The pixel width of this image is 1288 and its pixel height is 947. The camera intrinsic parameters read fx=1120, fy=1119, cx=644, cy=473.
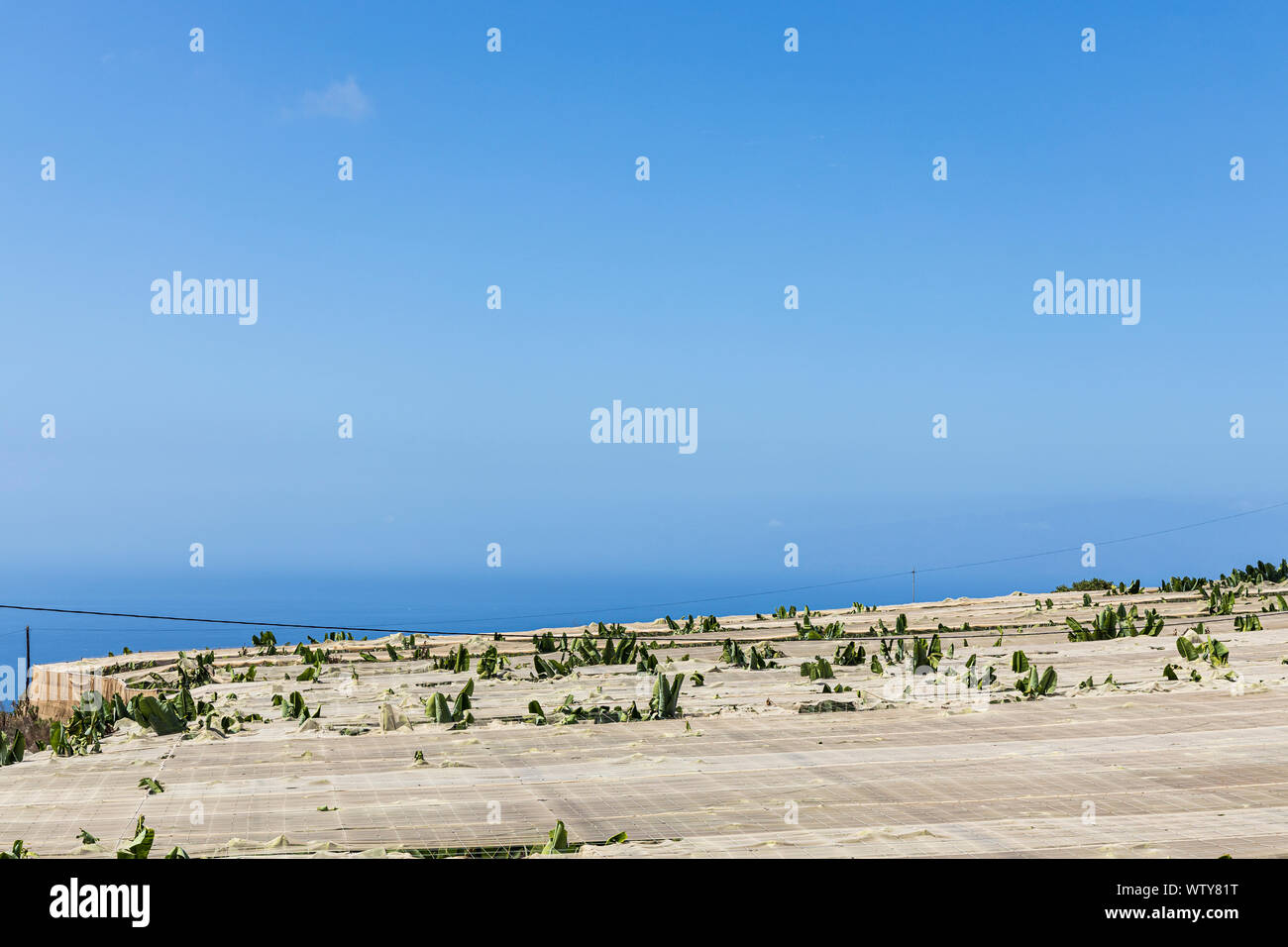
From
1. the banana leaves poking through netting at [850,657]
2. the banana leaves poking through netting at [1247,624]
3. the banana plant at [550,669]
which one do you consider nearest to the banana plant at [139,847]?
the banana plant at [550,669]

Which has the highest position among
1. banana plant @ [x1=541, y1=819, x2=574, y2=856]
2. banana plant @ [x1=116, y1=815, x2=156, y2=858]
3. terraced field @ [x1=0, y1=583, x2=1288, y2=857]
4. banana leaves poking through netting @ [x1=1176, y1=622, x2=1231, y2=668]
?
banana leaves poking through netting @ [x1=1176, y1=622, x2=1231, y2=668]

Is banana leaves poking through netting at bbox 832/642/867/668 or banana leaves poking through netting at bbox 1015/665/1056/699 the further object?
banana leaves poking through netting at bbox 832/642/867/668

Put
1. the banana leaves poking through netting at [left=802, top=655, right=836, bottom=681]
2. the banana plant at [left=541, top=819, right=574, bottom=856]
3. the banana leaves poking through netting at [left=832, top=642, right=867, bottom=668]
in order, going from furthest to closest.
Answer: the banana leaves poking through netting at [left=832, top=642, right=867, bottom=668] → the banana leaves poking through netting at [left=802, top=655, right=836, bottom=681] → the banana plant at [left=541, top=819, right=574, bottom=856]

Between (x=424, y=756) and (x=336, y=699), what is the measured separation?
433 cm

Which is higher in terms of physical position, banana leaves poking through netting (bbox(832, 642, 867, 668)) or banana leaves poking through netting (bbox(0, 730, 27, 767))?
banana leaves poking through netting (bbox(832, 642, 867, 668))

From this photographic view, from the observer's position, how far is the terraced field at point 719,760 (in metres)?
6.95

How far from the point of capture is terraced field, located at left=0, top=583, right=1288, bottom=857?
6.95m

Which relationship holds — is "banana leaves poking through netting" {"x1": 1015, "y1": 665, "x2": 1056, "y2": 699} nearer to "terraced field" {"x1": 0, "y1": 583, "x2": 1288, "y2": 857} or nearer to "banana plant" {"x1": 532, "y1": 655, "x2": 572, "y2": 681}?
"terraced field" {"x1": 0, "y1": 583, "x2": 1288, "y2": 857}

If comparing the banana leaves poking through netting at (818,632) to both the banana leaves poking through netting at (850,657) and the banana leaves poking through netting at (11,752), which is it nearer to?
the banana leaves poking through netting at (850,657)

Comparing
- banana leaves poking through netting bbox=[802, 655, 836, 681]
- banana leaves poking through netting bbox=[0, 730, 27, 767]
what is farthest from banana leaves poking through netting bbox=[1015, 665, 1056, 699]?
banana leaves poking through netting bbox=[0, 730, 27, 767]

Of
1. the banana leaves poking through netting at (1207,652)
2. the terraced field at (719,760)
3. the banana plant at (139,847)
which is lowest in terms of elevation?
the terraced field at (719,760)

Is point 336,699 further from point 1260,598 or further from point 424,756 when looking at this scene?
point 1260,598

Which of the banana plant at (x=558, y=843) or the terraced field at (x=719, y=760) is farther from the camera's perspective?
the terraced field at (x=719, y=760)
